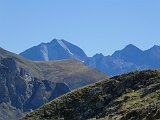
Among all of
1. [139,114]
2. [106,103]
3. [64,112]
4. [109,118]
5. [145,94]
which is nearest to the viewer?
[139,114]

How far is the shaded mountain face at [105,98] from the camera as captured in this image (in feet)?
229

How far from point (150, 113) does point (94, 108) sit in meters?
28.9

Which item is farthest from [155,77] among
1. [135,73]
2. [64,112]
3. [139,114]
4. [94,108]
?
[139,114]

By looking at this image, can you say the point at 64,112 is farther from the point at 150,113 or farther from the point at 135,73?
the point at 150,113

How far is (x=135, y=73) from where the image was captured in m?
85.0

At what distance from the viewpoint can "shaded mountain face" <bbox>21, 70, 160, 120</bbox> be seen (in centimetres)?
6968

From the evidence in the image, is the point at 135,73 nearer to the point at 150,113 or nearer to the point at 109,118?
the point at 109,118

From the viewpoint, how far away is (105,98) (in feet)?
262

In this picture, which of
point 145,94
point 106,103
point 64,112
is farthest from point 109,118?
point 64,112

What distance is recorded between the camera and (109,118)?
62.3 meters

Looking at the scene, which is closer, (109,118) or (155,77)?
(109,118)

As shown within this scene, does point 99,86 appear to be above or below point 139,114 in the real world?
above

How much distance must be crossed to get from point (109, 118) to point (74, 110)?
810 inches

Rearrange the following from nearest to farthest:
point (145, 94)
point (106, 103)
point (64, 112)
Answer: point (145, 94)
point (106, 103)
point (64, 112)
